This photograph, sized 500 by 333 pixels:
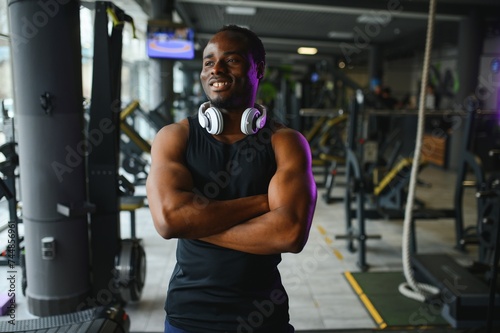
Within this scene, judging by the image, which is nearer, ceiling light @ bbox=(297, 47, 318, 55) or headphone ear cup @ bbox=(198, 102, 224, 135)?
headphone ear cup @ bbox=(198, 102, 224, 135)

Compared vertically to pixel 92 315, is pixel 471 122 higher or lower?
higher

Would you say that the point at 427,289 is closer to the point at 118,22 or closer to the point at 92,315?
the point at 92,315

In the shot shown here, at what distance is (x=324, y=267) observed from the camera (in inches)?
151

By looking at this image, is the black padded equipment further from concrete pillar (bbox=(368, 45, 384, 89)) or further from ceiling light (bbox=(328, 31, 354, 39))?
concrete pillar (bbox=(368, 45, 384, 89))

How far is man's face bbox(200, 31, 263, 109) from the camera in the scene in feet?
4.08

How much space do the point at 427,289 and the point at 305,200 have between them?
2.39 m

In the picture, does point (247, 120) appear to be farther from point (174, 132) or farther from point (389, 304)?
point (389, 304)

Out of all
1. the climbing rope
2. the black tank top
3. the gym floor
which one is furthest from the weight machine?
the black tank top

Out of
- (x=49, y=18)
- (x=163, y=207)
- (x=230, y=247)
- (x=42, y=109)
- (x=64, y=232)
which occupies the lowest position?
(x=64, y=232)

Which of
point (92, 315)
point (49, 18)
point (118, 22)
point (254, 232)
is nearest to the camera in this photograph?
point (254, 232)

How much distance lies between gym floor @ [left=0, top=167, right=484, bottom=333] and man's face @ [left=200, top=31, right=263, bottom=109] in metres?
1.93

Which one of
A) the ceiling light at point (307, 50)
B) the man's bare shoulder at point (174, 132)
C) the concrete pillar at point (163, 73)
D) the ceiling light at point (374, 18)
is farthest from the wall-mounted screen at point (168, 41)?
the ceiling light at point (307, 50)

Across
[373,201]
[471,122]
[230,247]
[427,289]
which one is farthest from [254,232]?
[373,201]

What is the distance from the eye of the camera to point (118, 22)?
8.57 ft
